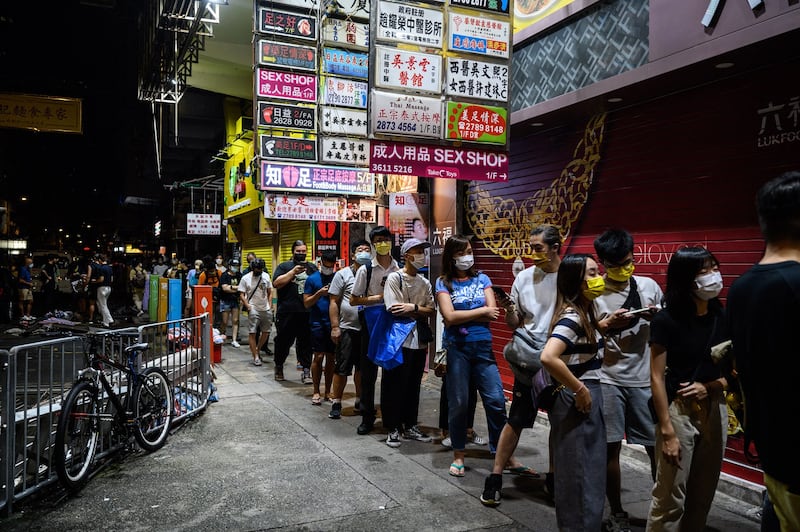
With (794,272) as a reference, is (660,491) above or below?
below

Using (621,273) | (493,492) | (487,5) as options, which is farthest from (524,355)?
(487,5)

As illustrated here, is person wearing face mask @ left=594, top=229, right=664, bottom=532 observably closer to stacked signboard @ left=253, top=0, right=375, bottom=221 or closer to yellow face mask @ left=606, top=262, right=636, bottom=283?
yellow face mask @ left=606, top=262, right=636, bottom=283

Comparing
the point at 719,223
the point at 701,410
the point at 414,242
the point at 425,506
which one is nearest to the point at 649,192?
the point at 719,223

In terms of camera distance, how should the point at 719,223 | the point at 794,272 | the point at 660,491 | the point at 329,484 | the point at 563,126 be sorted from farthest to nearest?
1. the point at 563,126
2. the point at 719,223
3. the point at 329,484
4. the point at 660,491
5. the point at 794,272

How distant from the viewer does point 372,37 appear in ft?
21.6

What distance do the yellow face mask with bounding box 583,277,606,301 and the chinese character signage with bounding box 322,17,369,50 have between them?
8.39 meters

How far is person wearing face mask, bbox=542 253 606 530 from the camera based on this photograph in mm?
3213

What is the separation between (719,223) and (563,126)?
2524mm

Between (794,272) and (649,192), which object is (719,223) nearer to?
(649,192)

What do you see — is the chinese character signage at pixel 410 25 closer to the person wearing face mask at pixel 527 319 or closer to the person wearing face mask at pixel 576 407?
the person wearing face mask at pixel 527 319

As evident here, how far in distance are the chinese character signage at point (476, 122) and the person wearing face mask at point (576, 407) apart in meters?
3.89

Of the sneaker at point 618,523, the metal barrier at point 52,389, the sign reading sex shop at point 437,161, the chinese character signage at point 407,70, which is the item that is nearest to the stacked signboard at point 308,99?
the chinese character signage at point 407,70

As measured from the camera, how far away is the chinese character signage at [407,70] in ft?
21.7

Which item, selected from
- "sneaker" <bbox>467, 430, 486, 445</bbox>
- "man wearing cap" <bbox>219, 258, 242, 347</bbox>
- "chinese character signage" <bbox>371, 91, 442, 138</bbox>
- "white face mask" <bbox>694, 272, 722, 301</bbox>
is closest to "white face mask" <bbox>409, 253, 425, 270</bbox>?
"chinese character signage" <bbox>371, 91, 442, 138</bbox>
